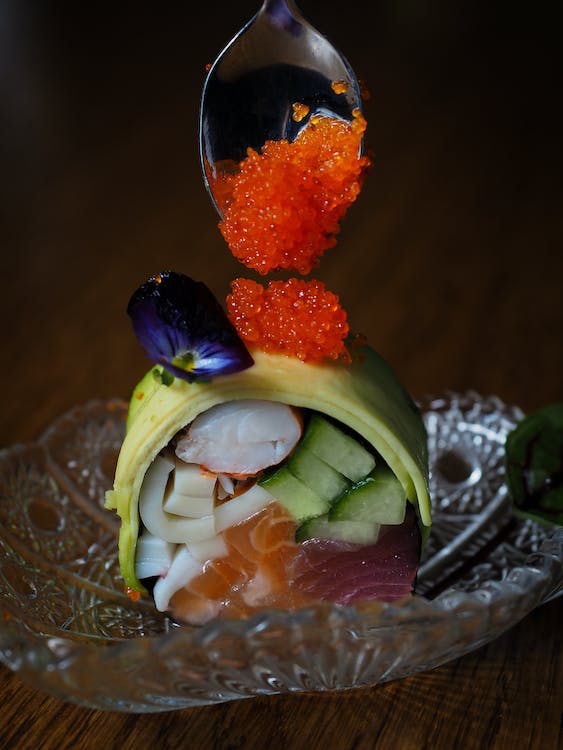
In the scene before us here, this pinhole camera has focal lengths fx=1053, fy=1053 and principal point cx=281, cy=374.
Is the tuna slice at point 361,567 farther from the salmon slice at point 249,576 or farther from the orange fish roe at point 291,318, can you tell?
the orange fish roe at point 291,318

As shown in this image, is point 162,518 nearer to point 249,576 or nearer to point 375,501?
point 249,576

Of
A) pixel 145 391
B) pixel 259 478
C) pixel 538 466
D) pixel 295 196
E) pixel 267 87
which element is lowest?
pixel 538 466

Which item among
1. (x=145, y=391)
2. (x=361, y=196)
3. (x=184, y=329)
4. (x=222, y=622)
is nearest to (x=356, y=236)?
(x=361, y=196)

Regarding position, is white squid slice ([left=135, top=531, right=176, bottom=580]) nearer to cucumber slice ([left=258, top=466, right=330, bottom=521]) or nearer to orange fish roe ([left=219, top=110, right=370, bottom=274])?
cucumber slice ([left=258, top=466, right=330, bottom=521])

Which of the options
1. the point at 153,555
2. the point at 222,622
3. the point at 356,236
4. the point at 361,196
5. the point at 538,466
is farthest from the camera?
the point at 361,196

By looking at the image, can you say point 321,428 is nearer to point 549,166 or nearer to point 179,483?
point 179,483

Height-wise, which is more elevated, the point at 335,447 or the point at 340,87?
the point at 340,87

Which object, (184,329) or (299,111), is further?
(299,111)

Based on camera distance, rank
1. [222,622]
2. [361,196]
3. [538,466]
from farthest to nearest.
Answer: [361,196]
[538,466]
[222,622]

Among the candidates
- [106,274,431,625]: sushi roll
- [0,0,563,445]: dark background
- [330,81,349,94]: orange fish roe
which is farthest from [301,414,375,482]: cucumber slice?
[0,0,563,445]: dark background
